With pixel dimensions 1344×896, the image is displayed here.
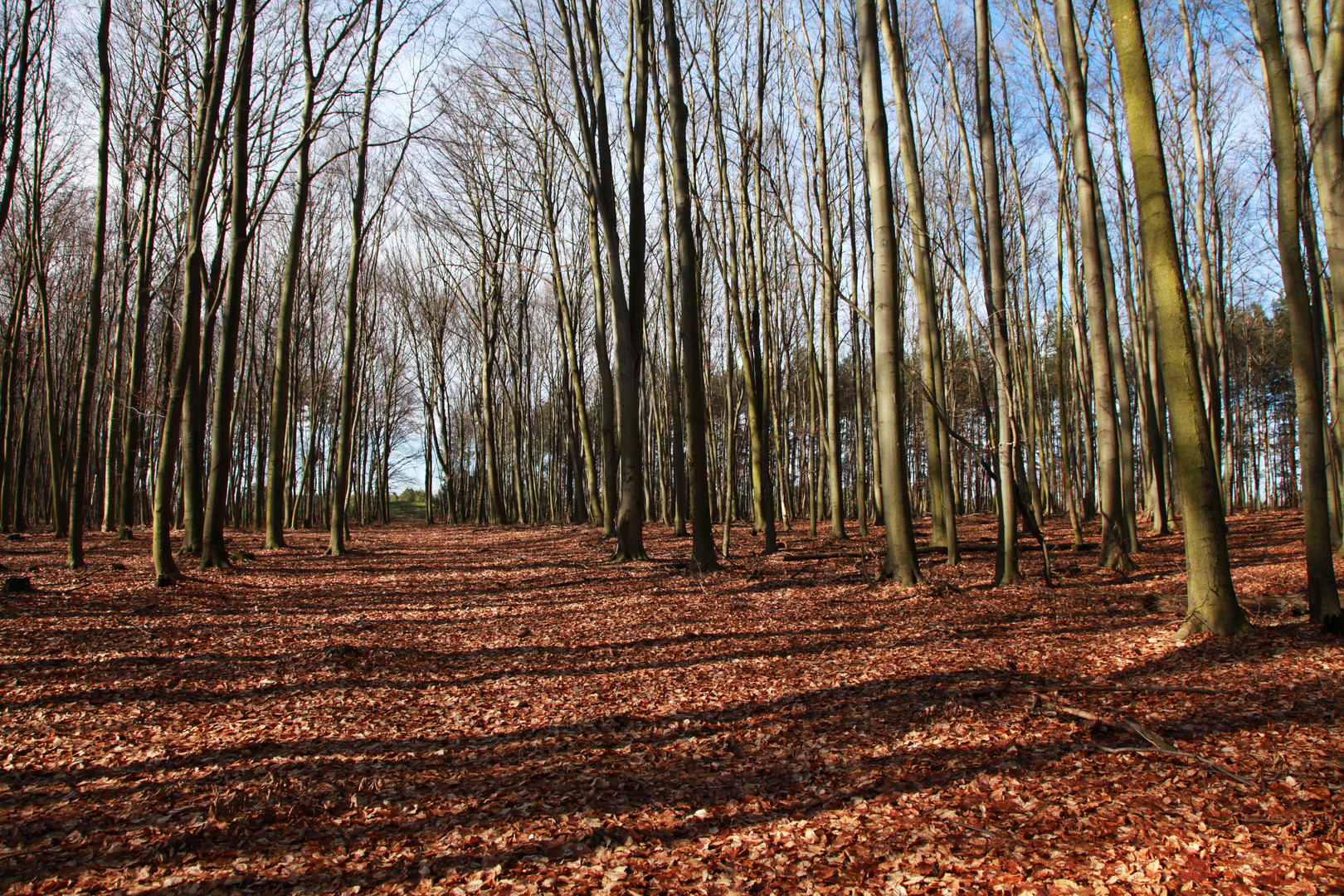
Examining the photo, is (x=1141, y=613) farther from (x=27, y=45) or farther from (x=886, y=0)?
(x=27, y=45)

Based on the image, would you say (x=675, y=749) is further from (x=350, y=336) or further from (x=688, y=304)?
(x=350, y=336)

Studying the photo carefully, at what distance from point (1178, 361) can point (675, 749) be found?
4250 mm

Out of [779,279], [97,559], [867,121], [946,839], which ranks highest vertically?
[779,279]

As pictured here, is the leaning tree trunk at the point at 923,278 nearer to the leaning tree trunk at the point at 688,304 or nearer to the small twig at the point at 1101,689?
the leaning tree trunk at the point at 688,304

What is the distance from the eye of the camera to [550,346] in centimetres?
3275

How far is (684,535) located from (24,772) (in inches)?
487

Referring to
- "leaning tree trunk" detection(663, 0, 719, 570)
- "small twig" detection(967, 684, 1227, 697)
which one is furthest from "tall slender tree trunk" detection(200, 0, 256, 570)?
"small twig" detection(967, 684, 1227, 697)

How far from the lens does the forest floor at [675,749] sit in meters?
2.55

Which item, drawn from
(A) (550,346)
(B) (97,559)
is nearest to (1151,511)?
(B) (97,559)

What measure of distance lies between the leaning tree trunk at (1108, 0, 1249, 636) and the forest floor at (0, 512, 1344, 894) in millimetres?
362

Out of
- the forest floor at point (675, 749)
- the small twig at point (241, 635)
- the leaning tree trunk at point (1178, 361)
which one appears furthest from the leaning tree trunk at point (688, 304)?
the leaning tree trunk at point (1178, 361)

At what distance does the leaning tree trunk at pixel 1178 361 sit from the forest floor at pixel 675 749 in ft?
1.19

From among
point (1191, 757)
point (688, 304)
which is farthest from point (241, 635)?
point (1191, 757)

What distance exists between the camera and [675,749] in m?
3.77
